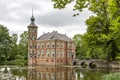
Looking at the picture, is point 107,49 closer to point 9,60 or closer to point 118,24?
point 118,24

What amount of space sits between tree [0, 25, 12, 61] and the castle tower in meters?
5.12

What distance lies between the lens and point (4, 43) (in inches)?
2499

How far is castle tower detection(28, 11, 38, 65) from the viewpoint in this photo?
216 ft

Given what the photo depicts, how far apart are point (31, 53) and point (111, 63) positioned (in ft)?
92.7

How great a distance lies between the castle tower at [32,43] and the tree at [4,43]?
5123 mm

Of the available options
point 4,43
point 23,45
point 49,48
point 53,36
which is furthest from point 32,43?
point 23,45

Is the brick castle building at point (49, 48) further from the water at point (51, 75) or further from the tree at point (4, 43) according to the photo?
the water at point (51, 75)

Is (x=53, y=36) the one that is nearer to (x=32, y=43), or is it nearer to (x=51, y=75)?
(x=32, y=43)

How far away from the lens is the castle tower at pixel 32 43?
65.8 meters

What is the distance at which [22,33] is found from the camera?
8025cm

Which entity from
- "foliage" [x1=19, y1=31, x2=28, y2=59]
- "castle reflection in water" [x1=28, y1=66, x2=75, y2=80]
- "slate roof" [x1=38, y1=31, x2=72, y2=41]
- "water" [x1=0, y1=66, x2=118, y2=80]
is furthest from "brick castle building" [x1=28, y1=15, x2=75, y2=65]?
"water" [x1=0, y1=66, x2=118, y2=80]

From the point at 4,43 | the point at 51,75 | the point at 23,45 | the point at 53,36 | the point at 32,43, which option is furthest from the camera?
the point at 23,45

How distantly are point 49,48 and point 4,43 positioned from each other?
1108cm

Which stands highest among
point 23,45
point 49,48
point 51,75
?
point 23,45
